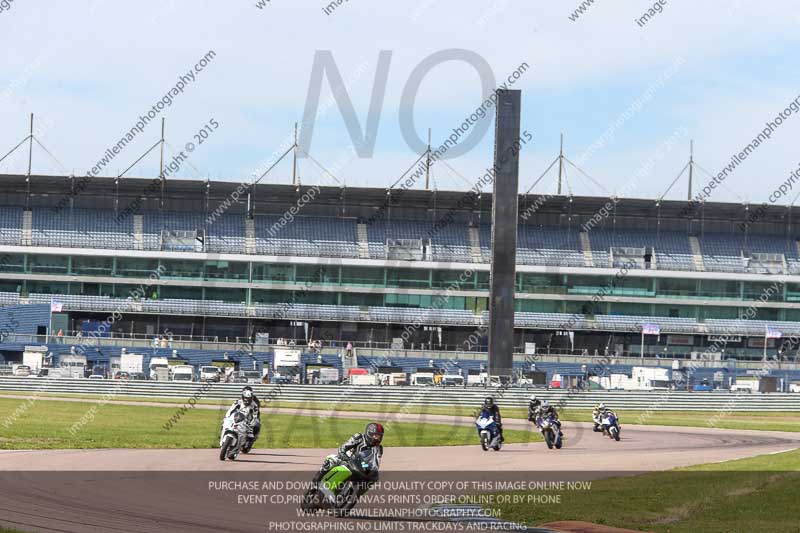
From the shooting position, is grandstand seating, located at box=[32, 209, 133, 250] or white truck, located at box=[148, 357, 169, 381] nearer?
white truck, located at box=[148, 357, 169, 381]

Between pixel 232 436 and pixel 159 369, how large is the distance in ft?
141

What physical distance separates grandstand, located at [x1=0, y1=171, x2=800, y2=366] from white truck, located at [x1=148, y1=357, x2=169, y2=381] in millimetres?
16536

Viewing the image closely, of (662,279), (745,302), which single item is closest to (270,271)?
(662,279)

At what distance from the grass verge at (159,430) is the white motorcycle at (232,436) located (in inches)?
170

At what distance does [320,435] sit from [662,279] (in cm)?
6461

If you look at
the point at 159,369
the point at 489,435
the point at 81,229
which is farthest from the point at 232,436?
the point at 81,229

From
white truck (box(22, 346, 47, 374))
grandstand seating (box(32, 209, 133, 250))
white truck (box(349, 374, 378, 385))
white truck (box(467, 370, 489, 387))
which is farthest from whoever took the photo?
grandstand seating (box(32, 209, 133, 250))

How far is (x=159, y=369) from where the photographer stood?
228ft

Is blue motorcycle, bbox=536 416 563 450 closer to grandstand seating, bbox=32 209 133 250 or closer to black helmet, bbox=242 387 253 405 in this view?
black helmet, bbox=242 387 253 405

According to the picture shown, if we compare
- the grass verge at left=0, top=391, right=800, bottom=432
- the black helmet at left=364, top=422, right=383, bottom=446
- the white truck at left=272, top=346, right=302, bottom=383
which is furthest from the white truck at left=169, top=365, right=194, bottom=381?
the black helmet at left=364, top=422, right=383, bottom=446

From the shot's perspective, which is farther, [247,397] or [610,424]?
[610,424]

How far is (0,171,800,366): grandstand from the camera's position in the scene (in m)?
93.6

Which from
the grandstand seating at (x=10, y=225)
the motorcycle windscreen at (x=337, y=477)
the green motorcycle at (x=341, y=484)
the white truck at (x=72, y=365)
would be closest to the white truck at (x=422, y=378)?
the white truck at (x=72, y=365)

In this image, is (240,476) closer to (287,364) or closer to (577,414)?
(577,414)
